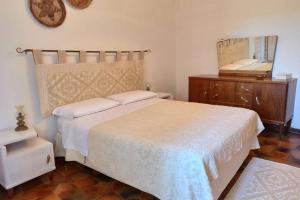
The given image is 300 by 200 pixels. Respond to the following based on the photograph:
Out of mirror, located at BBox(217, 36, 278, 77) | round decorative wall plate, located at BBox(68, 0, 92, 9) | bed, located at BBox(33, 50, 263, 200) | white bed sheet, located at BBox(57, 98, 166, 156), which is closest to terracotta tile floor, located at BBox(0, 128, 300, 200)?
bed, located at BBox(33, 50, 263, 200)

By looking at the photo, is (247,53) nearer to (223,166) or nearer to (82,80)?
(223,166)

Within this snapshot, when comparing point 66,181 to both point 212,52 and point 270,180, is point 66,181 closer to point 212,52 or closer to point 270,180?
point 270,180

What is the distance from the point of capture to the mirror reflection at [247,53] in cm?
357

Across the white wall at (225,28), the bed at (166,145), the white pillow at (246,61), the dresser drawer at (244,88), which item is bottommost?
the bed at (166,145)

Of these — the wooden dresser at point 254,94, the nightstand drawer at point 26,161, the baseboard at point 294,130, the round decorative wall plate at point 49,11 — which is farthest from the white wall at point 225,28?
the nightstand drawer at point 26,161

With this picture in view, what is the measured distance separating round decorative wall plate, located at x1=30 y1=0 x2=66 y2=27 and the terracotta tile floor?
160 centimetres

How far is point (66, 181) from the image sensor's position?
2.35 metres

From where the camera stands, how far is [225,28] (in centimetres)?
396

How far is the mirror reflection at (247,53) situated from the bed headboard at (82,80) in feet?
4.89

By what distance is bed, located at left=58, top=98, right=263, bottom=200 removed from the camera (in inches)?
63.4

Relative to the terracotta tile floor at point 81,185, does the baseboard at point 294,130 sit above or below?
above

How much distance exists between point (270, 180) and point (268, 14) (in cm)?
252

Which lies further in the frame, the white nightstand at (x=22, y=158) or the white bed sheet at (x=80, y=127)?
the white bed sheet at (x=80, y=127)

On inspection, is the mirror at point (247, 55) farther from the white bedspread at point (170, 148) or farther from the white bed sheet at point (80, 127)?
the white bed sheet at point (80, 127)
